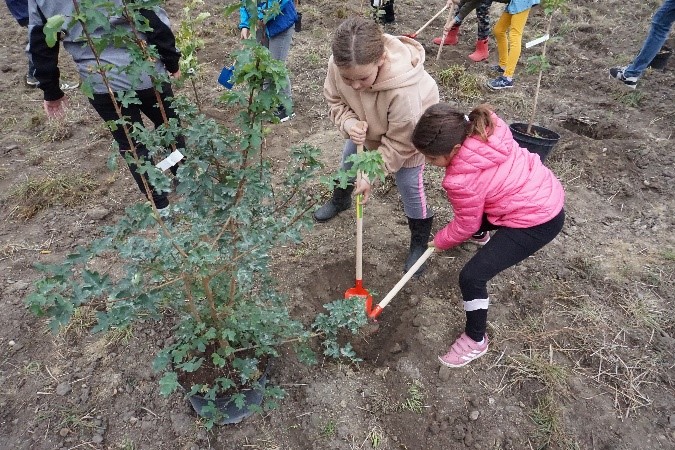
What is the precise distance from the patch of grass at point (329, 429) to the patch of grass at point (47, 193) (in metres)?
2.58

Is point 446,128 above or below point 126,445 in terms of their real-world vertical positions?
above

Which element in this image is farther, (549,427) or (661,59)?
(661,59)

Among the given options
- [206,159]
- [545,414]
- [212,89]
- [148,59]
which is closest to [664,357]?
Answer: [545,414]

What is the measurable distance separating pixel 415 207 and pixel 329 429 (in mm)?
1320

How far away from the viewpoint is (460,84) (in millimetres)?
4859

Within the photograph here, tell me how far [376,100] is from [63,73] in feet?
14.7

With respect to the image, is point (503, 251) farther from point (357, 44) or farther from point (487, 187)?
point (357, 44)

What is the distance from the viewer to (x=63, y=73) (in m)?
5.21

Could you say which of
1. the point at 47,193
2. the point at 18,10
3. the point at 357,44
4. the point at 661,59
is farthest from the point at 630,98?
the point at 18,10

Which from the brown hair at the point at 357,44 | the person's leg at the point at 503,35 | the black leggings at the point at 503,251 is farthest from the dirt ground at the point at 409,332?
the brown hair at the point at 357,44

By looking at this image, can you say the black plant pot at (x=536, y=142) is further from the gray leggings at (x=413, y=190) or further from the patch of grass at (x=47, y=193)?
the patch of grass at (x=47, y=193)

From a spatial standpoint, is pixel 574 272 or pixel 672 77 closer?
pixel 574 272

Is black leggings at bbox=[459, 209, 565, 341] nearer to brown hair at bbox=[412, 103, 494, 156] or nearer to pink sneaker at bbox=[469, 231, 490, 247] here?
brown hair at bbox=[412, 103, 494, 156]

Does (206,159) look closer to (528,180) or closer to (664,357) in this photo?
(528,180)
